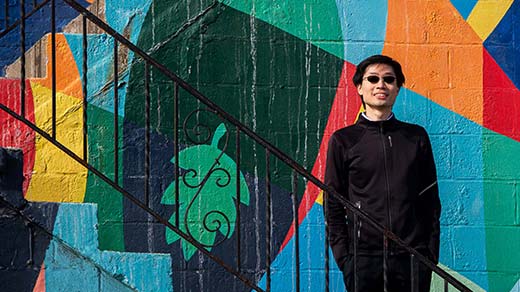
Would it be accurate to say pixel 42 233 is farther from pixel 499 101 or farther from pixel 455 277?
pixel 499 101

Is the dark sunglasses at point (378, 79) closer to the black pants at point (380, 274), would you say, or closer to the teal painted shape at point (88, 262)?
the black pants at point (380, 274)

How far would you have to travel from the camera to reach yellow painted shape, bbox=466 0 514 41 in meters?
5.98

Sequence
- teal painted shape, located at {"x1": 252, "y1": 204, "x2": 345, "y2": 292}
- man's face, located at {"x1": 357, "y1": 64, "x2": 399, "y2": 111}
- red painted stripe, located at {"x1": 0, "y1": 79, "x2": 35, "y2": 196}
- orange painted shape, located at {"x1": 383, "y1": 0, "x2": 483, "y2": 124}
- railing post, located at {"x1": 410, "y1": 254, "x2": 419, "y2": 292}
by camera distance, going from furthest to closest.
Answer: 1. orange painted shape, located at {"x1": 383, "y1": 0, "x2": 483, "y2": 124}
2. teal painted shape, located at {"x1": 252, "y1": 204, "x2": 345, "y2": 292}
3. red painted stripe, located at {"x1": 0, "y1": 79, "x2": 35, "y2": 196}
4. man's face, located at {"x1": 357, "y1": 64, "x2": 399, "y2": 111}
5. railing post, located at {"x1": 410, "y1": 254, "x2": 419, "y2": 292}

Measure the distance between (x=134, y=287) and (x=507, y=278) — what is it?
2326 mm

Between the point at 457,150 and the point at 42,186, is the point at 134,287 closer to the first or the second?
the point at 42,186

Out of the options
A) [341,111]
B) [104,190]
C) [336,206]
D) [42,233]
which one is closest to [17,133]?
[104,190]

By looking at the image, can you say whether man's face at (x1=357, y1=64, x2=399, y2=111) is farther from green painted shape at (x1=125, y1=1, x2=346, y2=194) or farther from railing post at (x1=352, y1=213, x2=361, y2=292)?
green painted shape at (x1=125, y1=1, x2=346, y2=194)

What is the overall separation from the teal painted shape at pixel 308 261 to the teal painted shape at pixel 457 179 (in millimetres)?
767

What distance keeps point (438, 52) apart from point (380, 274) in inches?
86.9

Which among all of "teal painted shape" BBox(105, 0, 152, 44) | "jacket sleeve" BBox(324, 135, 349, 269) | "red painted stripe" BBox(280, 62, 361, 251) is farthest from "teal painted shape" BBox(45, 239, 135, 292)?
"jacket sleeve" BBox(324, 135, 349, 269)

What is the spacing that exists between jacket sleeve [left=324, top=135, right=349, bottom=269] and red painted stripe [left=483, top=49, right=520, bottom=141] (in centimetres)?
194

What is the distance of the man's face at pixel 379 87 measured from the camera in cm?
437

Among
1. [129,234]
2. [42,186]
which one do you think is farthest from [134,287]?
[42,186]

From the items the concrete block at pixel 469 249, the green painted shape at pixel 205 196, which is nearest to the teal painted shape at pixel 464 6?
the concrete block at pixel 469 249
